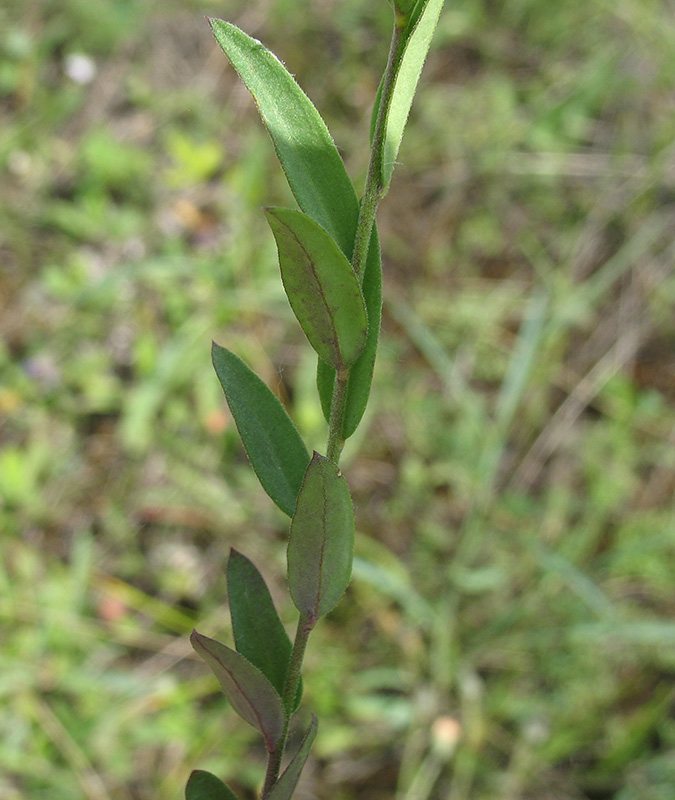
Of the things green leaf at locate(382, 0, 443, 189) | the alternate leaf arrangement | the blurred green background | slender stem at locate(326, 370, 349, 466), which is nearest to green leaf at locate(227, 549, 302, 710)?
the alternate leaf arrangement

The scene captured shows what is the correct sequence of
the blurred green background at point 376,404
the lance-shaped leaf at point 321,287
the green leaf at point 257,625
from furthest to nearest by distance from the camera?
the blurred green background at point 376,404
the green leaf at point 257,625
the lance-shaped leaf at point 321,287

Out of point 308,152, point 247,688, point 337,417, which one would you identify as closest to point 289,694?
point 247,688

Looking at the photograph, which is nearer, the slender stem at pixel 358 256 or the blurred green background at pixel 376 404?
the slender stem at pixel 358 256

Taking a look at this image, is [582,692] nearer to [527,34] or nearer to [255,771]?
[255,771]

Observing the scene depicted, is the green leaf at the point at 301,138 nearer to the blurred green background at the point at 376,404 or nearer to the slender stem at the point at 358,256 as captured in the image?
the slender stem at the point at 358,256

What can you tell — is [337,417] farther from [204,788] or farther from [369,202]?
[204,788]

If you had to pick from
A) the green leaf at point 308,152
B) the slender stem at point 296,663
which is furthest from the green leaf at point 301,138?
the slender stem at point 296,663

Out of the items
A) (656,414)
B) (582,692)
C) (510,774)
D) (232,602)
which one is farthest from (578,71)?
(232,602)

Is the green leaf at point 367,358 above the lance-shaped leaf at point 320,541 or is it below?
above
